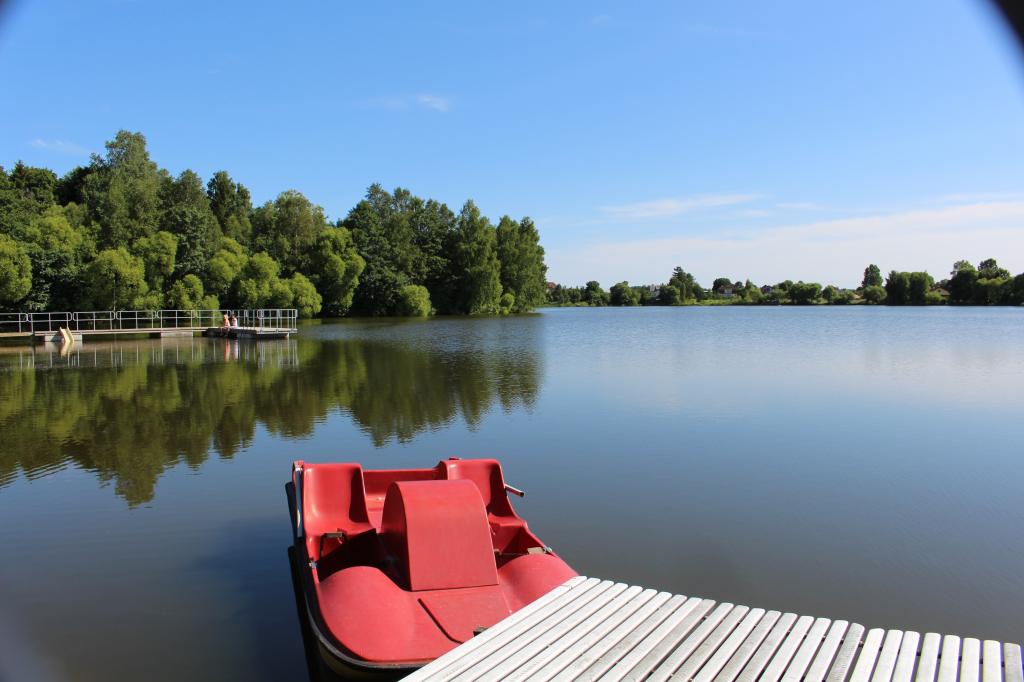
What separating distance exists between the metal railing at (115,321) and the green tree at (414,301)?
26.0 m

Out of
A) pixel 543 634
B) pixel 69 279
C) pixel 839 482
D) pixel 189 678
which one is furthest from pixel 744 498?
pixel 69 279

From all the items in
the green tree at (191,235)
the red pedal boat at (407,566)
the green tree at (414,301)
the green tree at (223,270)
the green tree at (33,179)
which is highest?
the green tree at (33,179)

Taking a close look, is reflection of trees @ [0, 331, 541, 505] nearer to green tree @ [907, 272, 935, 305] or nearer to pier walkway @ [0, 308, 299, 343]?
pier walkway @ [0, 308, 299, 343]

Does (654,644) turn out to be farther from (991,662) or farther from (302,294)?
(302,294)

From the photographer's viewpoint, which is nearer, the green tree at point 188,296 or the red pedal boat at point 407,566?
the red pedal boat at point 407,566

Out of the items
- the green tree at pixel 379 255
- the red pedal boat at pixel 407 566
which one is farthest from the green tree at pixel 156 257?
the red pedal boat at pixel 407 566

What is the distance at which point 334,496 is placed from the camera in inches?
331

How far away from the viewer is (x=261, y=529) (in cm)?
951

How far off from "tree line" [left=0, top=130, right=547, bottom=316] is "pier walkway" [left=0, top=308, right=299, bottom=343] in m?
0.79

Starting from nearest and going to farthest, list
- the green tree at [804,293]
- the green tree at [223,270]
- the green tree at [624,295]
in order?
the green tree at [223,270] → the green tree at [804,293] → the green tree at [624,295]

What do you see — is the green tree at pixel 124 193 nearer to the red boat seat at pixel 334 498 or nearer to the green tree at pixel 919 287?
the red boat seat at pixel 334 498

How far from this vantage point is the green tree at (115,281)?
144 ft

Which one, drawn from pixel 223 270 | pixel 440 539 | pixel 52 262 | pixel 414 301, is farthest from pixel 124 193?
pixel 440 539

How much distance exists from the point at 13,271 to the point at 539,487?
40371 millimetres
